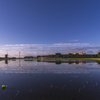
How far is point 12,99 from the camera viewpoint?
27.1 ft

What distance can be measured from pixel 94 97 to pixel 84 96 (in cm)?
115

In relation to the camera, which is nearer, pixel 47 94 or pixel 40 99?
pixel 40 99

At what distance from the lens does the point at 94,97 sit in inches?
334

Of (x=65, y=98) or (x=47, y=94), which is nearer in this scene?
(x=65, y=98)

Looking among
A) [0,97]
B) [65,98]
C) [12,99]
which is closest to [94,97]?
[65,98]

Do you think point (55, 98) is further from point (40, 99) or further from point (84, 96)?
point (84, 96)

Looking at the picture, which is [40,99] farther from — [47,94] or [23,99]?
[23,99]

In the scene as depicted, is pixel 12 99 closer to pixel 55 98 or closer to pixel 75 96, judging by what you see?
pixel 55 98

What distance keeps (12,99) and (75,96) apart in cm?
777

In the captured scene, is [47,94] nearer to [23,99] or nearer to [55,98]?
[55,98]

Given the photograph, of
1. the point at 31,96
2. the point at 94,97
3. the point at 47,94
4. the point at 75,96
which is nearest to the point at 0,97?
the point at 31,96

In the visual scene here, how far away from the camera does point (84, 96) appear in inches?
343

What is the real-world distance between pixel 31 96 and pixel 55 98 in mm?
3053

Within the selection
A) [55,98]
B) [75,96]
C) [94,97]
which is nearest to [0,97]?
[55,98]
